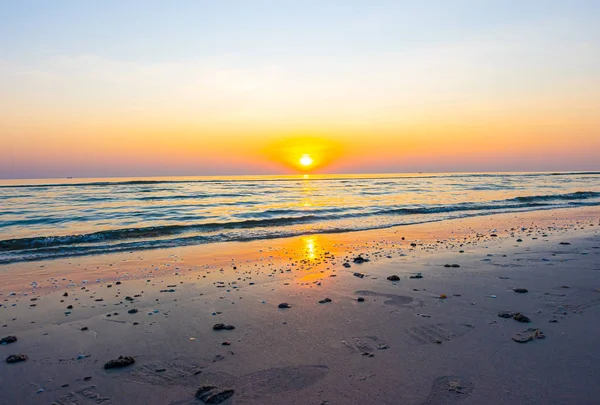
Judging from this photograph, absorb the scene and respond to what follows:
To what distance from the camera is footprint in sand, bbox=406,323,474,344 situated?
16.7 ft

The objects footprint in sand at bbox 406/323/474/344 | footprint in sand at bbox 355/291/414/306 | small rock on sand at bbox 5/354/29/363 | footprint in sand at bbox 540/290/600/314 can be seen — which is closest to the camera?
small rock on sand at bbox 5/354/29/363

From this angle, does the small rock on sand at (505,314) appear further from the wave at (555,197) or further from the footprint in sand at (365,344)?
the wave at (555,197)

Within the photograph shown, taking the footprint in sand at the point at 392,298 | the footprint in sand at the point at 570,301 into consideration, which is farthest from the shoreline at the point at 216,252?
the footprint in sand at the point at 570,301

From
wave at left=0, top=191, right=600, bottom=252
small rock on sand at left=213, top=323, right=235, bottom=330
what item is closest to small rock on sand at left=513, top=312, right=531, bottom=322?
small rock on sand at left=213, top=323, right=235, bottom=330

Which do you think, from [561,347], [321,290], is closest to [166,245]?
[321,290]

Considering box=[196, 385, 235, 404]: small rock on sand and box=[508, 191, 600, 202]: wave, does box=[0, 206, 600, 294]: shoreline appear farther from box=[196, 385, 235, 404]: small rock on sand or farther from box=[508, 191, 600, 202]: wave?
box=[508, 191, 600, 202]: wave

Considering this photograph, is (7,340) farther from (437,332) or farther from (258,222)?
(258,222)

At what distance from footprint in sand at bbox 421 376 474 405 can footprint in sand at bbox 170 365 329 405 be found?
1118 millimetres

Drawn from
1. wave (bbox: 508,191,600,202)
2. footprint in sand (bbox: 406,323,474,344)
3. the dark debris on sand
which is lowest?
footprint in sand (bbox: 406,323,474,344)

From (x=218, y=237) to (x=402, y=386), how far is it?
1248cm

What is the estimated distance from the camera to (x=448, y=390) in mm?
3812

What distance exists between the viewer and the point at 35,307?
6910 mm

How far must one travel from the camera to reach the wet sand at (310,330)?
3.93 meters

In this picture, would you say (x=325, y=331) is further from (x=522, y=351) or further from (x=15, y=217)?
(x=15, y=217)
